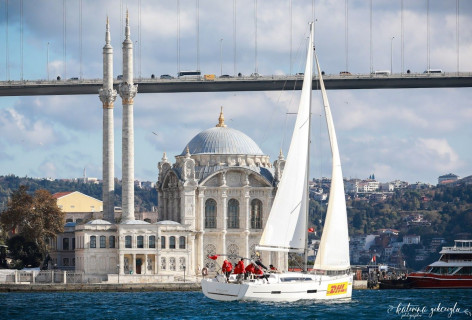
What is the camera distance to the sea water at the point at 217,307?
57844mm

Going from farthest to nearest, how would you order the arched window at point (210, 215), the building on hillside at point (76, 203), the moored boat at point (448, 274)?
the building on hillside at point (76, 203) < the arched window at point (210, 215) < the moored boat at point (448, 274)

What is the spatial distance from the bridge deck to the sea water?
987 inches

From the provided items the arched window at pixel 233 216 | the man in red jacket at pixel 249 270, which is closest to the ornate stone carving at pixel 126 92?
the arched window at pixel 233 216

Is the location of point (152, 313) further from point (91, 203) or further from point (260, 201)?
point (91, 203)

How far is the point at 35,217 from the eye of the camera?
102000 millimetres

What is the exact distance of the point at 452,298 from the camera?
73.6 meters

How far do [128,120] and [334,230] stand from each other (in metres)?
36.1

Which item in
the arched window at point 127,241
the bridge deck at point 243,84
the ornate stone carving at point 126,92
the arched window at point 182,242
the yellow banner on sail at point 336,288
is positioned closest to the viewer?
the yellow banner on sail at point 336,288

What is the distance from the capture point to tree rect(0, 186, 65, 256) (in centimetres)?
10169

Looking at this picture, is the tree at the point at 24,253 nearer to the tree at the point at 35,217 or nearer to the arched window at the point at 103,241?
the tree at the point at 35,217

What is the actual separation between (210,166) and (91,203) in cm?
4794

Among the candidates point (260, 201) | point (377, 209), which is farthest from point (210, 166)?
point (377, 209)

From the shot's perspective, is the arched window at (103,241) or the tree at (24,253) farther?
the tree at (24,253)

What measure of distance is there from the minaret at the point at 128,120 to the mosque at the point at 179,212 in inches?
2.6
